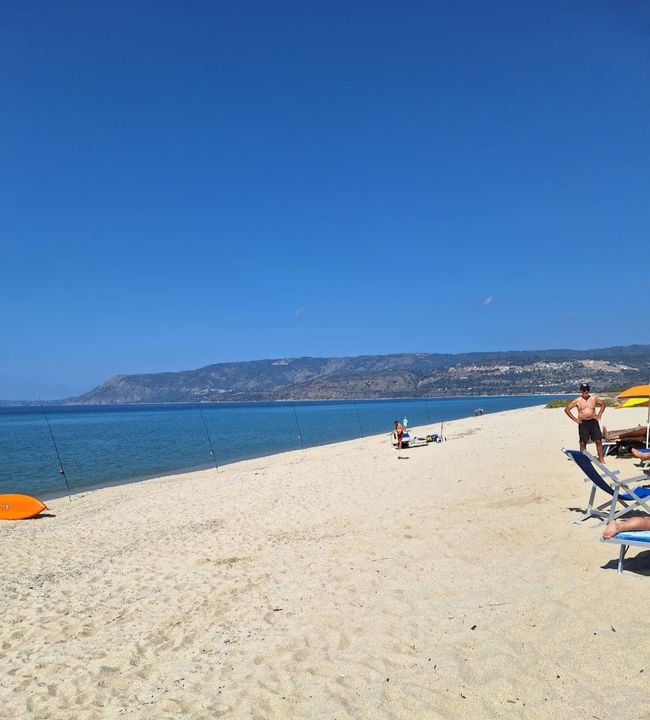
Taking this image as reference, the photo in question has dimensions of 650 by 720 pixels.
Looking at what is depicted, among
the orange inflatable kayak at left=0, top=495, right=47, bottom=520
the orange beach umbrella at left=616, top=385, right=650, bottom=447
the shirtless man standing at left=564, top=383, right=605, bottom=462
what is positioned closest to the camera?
the shirtless man standing at left=564, top=383, right=605, bottom=462

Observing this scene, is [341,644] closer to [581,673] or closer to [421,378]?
[581,673]

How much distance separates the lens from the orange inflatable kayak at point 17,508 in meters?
12.1

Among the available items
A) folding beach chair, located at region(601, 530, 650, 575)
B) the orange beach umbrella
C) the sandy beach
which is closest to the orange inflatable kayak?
the sandy beach

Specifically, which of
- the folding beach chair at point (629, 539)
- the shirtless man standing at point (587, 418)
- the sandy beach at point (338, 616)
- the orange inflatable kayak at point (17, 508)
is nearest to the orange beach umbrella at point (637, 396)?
the shirtless man standing at point (587, 418)

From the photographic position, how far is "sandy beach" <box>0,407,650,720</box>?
3549 mm

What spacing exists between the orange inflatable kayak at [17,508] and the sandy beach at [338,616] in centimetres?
303

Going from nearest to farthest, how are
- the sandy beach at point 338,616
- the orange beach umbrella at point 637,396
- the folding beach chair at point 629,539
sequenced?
1. the sandy beach at point 338,616
2. the folding beach chair at point 629,539
3. the orange beach umbrella at point 637,396

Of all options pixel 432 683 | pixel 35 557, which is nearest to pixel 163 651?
pixel 432 683

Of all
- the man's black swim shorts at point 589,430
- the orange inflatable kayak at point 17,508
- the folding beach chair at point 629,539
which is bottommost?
the man's black swim shorts at point 589,430

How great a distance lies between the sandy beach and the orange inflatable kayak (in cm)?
303

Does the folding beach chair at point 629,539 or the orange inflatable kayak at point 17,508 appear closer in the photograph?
the folding beach chair at point 629,539

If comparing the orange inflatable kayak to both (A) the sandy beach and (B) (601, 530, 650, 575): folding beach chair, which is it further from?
(B) (601, 530, 650, 575): folding beach chair

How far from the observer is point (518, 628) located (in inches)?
166

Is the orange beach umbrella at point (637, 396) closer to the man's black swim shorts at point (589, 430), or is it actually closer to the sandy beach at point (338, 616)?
the man's black swim shorts at point (589, 430)
